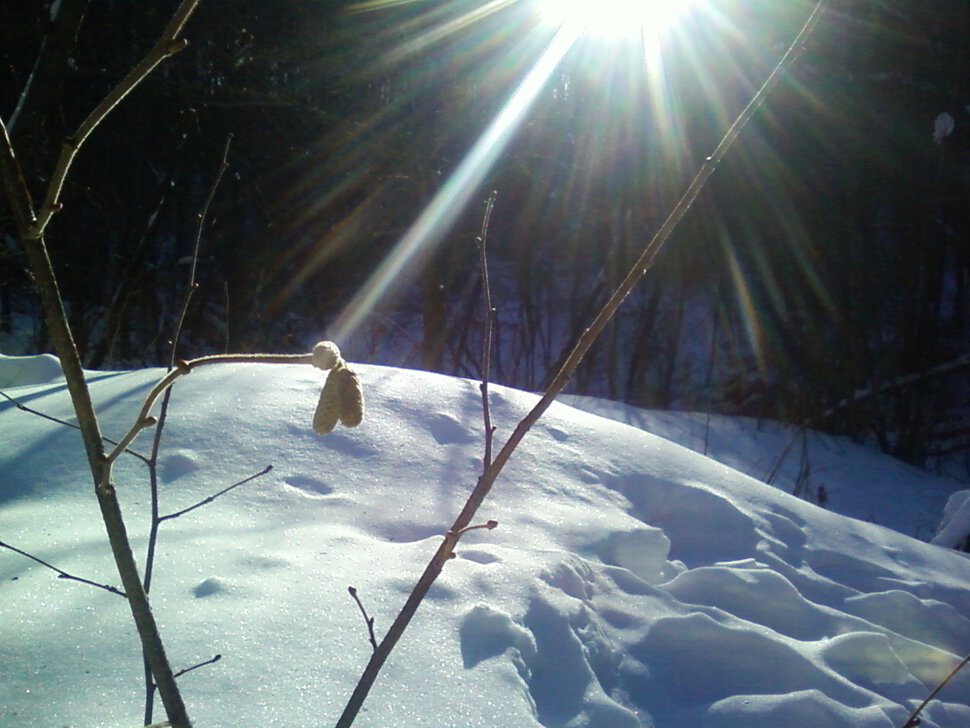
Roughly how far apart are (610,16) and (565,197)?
1.94 metres

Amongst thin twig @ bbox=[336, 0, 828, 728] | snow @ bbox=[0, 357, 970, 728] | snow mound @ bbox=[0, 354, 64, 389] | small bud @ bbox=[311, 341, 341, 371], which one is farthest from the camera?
snow mound @ bbox=[0, 354, 64, 389]

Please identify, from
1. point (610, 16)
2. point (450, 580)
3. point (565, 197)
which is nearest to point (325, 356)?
point (450, 580)

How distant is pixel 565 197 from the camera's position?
810 cm

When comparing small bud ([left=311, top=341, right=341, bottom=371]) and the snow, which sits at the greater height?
small bud ([left=311, top=341, right=341, bottom=371])

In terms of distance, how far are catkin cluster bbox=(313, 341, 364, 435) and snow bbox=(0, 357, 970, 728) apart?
0.81 meters

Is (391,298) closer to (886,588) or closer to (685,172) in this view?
(685,172)

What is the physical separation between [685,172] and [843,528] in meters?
5.65

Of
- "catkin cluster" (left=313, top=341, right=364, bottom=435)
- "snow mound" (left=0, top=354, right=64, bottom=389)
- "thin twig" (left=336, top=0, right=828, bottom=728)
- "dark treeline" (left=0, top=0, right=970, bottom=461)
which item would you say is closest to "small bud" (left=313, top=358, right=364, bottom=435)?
"catkin cluster" (left=313, top=341, right=364, bottom=435)

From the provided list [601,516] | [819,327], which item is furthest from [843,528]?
[819,327]

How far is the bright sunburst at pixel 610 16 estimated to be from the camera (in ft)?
20.1

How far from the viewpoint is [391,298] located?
7.80 meters

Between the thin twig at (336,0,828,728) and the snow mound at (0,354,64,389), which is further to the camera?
Answer: the snow mound at (0,354,64,389)

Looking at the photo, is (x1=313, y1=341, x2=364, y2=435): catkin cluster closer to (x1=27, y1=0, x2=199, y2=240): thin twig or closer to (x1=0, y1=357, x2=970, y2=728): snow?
(x1=27, y1=0, x2=199, y2=240): thin twig

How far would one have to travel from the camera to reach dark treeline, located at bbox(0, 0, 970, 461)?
6129 millimetres
